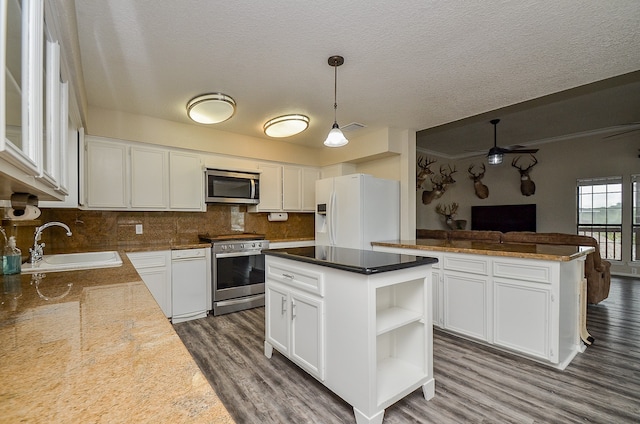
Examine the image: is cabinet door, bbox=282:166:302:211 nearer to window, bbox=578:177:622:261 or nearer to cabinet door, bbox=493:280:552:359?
cabinet door, bbox=493:280:552:359

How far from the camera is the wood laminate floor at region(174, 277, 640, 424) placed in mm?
1785

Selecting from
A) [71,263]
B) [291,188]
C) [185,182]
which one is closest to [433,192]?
[291,188]

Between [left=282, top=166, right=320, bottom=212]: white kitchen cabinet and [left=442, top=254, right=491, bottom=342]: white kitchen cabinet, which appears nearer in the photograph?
[left=442, top=254, right=491, bottom=342]: white kitchen cabinet

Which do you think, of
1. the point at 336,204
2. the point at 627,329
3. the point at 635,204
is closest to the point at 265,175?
the point at 336,204

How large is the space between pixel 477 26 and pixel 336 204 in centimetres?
262

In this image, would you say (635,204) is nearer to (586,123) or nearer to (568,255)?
(586,123)

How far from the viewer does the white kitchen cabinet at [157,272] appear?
322 centimetres

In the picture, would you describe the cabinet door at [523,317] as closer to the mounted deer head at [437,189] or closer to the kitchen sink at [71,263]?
the kitchen sink at [71,263]

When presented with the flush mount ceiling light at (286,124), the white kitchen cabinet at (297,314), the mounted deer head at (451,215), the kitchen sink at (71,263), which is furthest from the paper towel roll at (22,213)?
the mounted deer head at (451,215)

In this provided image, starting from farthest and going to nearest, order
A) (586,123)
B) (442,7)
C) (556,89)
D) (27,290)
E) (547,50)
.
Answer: (586,123), (556,89), (547,50), (442,7), (27,290)

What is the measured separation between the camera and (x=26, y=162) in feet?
2.65

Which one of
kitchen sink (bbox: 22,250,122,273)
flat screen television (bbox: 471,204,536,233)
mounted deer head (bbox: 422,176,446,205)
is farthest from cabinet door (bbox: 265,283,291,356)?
flat screen television (bbox: 471,204,536,233)

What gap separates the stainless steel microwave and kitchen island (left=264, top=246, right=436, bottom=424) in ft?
6.31

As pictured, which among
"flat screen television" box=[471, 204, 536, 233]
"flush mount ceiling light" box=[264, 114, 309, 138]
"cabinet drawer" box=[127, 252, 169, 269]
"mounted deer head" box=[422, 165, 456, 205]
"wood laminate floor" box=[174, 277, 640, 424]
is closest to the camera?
"wood laminate floor" box=[174, 277, 640, 424]
